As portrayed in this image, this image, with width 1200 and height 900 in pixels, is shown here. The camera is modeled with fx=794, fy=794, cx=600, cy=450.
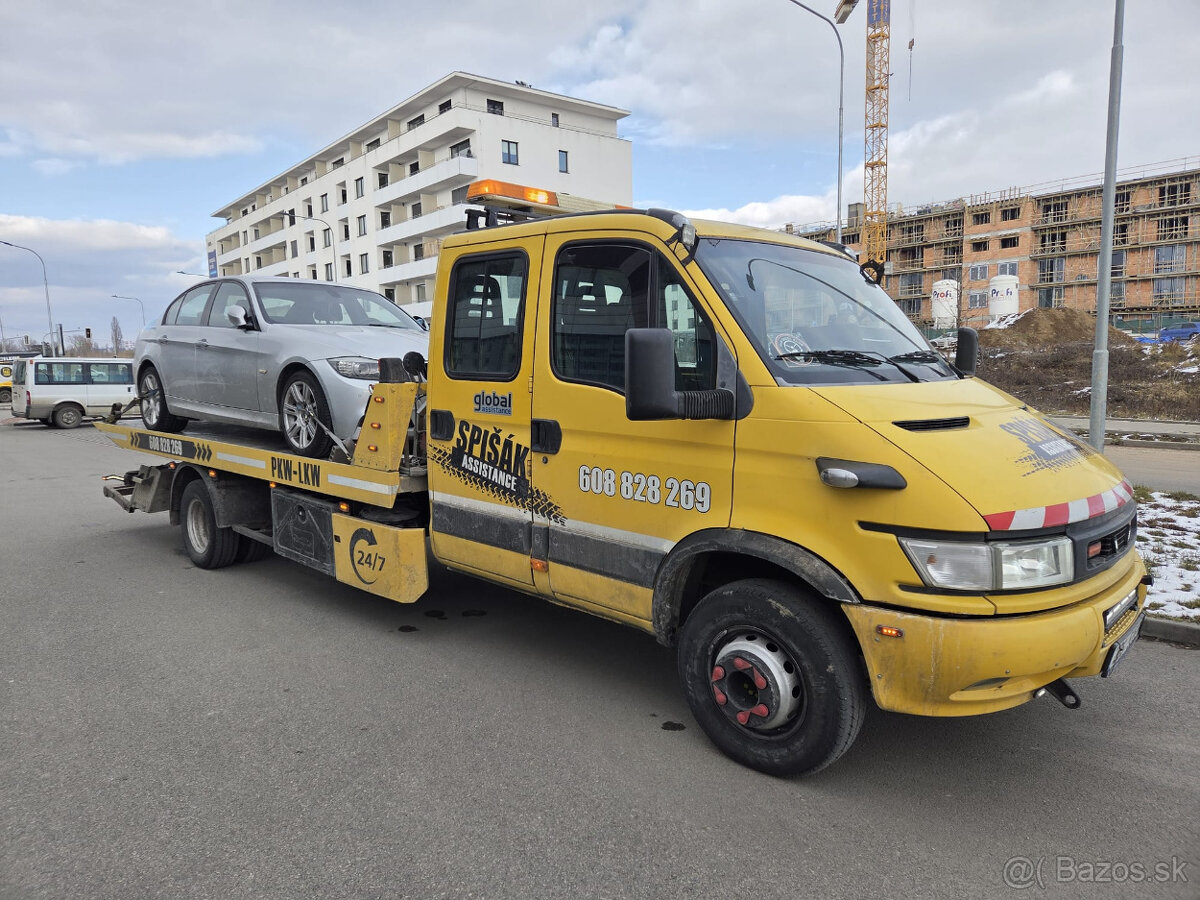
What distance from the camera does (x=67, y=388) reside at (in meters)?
23.6

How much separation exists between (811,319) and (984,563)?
4.34 feet

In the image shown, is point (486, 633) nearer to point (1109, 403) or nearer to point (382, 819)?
point (382, 819)

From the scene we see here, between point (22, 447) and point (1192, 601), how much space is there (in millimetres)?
21388

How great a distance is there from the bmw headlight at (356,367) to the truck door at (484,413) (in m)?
1.40

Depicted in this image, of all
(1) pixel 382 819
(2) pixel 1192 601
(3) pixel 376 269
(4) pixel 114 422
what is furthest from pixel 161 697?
(3) pixel 376 269

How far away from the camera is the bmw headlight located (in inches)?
228

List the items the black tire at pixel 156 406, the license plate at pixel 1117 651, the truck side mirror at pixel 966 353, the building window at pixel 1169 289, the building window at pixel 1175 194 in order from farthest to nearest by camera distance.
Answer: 1. the building window at pixel 1175 194
2. the building window at pixel 1169 289
3. the black tire at pixel 156 406
4. the truck side mirror at pixel 966 353
5. the license plate at pixel 1117 651

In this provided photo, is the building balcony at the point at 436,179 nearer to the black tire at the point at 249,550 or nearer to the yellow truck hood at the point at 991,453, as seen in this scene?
the black tire at the point at 249,550

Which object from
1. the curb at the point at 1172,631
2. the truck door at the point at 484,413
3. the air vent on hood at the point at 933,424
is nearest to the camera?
the air vent on hood at the point at 933,424

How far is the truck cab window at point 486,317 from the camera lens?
4125 mm

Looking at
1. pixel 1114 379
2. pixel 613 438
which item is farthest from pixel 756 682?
pixel 1114 379

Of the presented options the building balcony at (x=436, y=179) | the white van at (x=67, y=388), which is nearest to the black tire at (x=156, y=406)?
the white van at (x=67, y=388)

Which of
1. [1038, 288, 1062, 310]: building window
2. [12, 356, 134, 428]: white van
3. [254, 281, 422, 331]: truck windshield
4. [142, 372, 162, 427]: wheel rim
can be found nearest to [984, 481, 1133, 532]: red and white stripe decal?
[254, 281, 422, 331]: truck windshield

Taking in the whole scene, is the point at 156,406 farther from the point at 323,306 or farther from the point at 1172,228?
the point at 1172,228
